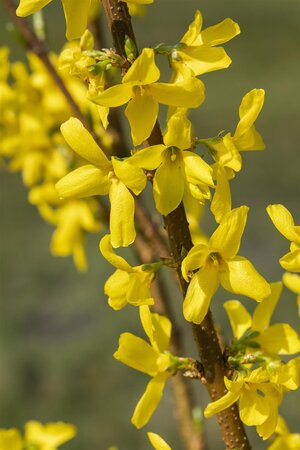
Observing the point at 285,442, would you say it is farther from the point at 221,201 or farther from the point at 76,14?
the point at 76,14

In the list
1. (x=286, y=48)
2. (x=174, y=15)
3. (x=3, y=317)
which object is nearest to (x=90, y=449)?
(x=3, y=317)

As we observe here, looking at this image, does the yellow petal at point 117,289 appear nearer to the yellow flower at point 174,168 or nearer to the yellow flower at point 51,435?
the yellow flower at point 174,168

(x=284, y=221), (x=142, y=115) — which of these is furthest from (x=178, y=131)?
(x=284, y=221)

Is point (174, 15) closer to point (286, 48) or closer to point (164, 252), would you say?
point (286, 48)

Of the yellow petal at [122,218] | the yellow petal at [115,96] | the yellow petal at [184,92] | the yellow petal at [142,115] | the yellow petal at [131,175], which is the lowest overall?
the yellow petal at [122,218]

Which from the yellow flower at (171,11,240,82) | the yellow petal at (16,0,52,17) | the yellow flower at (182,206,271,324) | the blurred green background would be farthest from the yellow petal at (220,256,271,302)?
the blurred green background

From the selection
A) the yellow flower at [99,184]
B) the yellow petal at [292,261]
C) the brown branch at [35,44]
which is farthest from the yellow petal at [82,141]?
the brown branch at [35,44]
